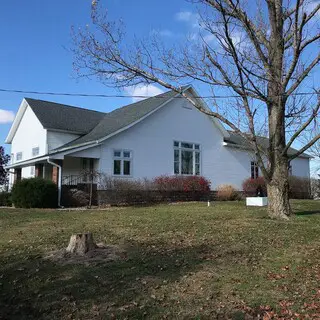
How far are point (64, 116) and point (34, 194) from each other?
27.2 ft

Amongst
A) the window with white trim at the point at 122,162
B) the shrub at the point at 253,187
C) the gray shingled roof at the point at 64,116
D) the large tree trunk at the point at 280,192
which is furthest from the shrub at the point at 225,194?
the large tree trunk at the point at 280,192

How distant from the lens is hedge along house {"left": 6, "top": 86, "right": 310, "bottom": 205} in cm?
2103

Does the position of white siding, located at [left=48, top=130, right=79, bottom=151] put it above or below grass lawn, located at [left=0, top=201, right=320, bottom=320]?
above

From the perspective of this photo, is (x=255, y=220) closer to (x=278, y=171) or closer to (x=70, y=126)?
(x=278, y=171)

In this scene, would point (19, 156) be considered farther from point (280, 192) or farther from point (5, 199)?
point (280, 192)

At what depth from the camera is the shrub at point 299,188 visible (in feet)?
93.2

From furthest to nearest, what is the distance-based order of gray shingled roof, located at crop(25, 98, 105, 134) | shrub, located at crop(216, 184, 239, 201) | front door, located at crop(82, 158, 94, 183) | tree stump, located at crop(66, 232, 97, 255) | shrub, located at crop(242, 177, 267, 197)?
shrub, located at crop(242, 177, 267, 197) < gray shingled roof, located at crop(25, 98, 105, 134) < shrub, located at crop(216, 184, 239, 201) < front door, located at crop(82, 158, 94, 183) < tree stump, located at crop(66, 232, 97, 255)

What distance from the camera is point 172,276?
6117 millimetres

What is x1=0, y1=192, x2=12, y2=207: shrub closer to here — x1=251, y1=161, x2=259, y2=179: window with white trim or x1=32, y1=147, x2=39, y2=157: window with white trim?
x1=32, y1=147, x2=39, y2=157: window with white trim

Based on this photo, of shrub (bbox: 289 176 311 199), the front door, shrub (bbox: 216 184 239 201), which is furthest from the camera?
shrub (bbox: 289 176 311 199)

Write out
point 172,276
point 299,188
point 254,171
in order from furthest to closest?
point 254,171 → point 299,188 → point 172,276

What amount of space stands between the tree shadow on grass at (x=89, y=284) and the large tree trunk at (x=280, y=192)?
15.6 feet

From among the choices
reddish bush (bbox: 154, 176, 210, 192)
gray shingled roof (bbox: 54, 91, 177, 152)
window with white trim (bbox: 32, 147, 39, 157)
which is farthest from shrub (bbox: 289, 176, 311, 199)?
window with white trim (bbox: 32, 147, 39, 157)

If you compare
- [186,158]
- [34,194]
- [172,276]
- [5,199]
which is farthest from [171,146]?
[172,276]
